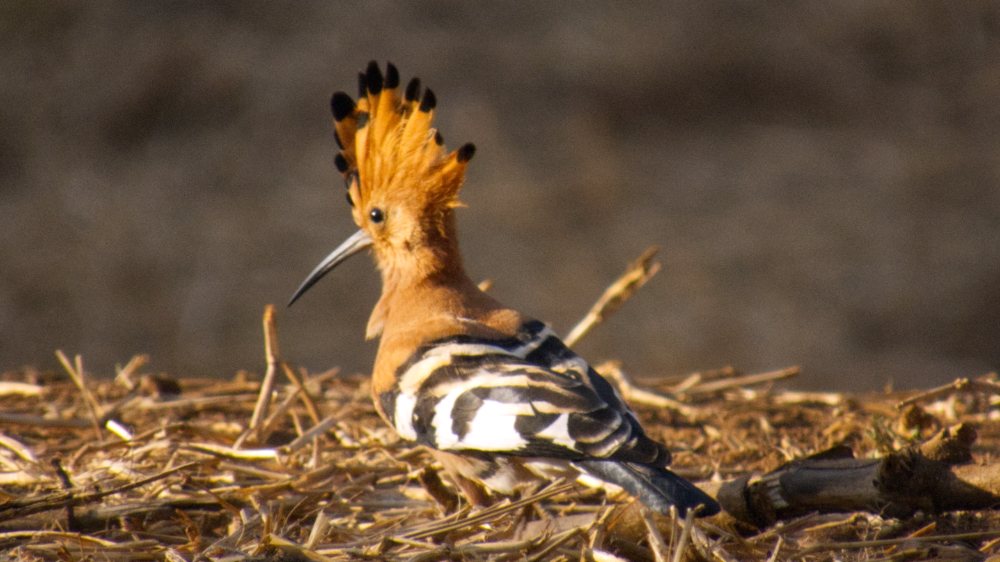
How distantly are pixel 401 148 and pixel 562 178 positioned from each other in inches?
163

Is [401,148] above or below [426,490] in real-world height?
above

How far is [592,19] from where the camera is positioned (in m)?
7.59

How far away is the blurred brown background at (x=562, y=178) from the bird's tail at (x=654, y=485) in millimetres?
4493

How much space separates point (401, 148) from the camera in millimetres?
3473

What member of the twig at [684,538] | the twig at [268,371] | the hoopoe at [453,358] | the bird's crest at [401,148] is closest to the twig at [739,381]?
the hoopoe at [453,358]

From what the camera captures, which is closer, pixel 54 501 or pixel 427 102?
pixel 54 501

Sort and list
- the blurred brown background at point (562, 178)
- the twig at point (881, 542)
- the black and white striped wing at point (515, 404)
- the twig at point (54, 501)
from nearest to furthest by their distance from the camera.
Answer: the twig at point (881, 542) < the twig at point (54, 501) < the black and white striped wing at point (515, 404) < the blurred brown background at point (562, 178)

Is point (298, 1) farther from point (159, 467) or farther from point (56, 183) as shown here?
point (159, 467)

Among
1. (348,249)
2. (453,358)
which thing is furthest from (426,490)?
(348,249)

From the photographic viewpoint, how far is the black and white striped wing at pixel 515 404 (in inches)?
104

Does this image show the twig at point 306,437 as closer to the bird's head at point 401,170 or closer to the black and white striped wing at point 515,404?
the black and white striped wing at point 515,404

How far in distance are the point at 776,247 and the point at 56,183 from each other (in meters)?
5.42

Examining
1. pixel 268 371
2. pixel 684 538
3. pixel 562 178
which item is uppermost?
pixel 562 178

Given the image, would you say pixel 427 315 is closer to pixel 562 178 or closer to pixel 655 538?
pixel 655 538
